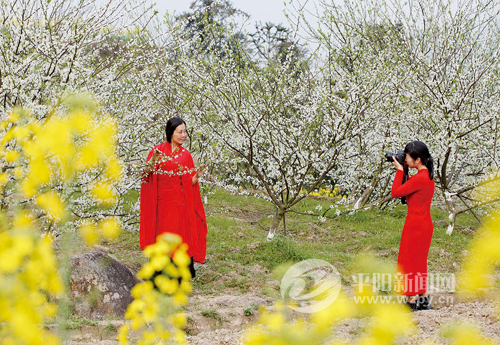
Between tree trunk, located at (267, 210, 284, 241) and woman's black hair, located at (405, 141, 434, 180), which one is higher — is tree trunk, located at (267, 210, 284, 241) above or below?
below

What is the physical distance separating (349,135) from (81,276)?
383 cm

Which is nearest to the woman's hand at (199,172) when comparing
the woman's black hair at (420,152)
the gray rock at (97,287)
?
the gray rock at (97,287)

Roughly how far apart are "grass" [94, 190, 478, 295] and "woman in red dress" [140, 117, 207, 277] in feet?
2.94

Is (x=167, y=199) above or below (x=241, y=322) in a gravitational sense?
above

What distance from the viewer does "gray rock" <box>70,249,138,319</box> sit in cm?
393

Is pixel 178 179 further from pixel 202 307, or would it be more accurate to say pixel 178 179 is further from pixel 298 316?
pixel 298 316

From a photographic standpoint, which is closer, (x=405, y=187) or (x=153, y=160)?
(x=405, y=187)

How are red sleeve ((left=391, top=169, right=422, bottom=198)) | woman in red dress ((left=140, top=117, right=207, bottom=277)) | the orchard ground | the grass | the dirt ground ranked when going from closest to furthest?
1. the dirt ground
2. the orchard ground
3. red sleeve ((left=391, top=169, right=422, bottom=198))
4. woman in red dress ((left=140, top=117, right=207, bottom=277))
5. the grass

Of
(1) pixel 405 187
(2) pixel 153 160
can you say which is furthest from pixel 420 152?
(2) pixel 153 160

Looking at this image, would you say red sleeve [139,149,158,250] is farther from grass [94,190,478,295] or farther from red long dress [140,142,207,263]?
grass [94,190,478,295]

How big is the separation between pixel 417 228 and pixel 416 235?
2.5 inches

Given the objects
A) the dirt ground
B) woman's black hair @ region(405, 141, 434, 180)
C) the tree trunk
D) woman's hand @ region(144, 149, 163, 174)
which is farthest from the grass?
woman's hand @ region(144, 149, 163, 174)

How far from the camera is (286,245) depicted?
599cm

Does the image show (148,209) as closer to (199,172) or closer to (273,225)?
(199,172)
